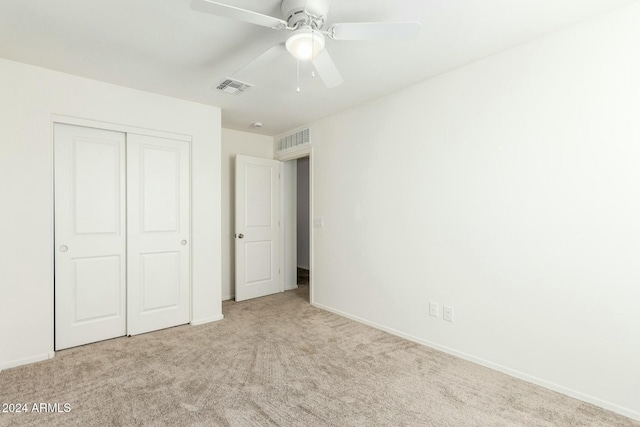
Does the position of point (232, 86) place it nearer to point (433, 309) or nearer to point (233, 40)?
point (233, 40)

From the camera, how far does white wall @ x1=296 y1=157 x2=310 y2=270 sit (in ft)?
22.3

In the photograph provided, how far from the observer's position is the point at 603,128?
196cm

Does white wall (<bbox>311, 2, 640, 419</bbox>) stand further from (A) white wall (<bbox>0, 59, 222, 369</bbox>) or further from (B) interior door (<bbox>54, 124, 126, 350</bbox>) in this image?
(A) white wall (<bbox>0, 59, 222, 369</bbox>)

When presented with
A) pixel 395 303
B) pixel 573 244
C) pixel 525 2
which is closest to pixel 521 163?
pixel 573 244

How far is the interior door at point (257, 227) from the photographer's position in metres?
4.30

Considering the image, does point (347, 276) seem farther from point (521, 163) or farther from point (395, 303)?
point (521, 163)

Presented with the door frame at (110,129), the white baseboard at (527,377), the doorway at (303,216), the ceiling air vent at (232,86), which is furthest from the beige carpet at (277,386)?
the doorway at (303,216)

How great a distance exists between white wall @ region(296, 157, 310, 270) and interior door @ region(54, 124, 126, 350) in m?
4.04

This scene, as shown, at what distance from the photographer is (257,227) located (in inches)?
177

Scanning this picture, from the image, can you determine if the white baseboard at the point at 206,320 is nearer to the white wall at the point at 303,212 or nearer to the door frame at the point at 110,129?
the door frame at the point at 110,129

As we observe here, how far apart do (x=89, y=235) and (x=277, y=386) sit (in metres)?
2.22

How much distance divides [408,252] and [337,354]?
3.74 feet

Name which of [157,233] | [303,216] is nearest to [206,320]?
[157,233]

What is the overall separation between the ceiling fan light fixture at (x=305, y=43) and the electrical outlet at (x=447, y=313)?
2259 millimetres
